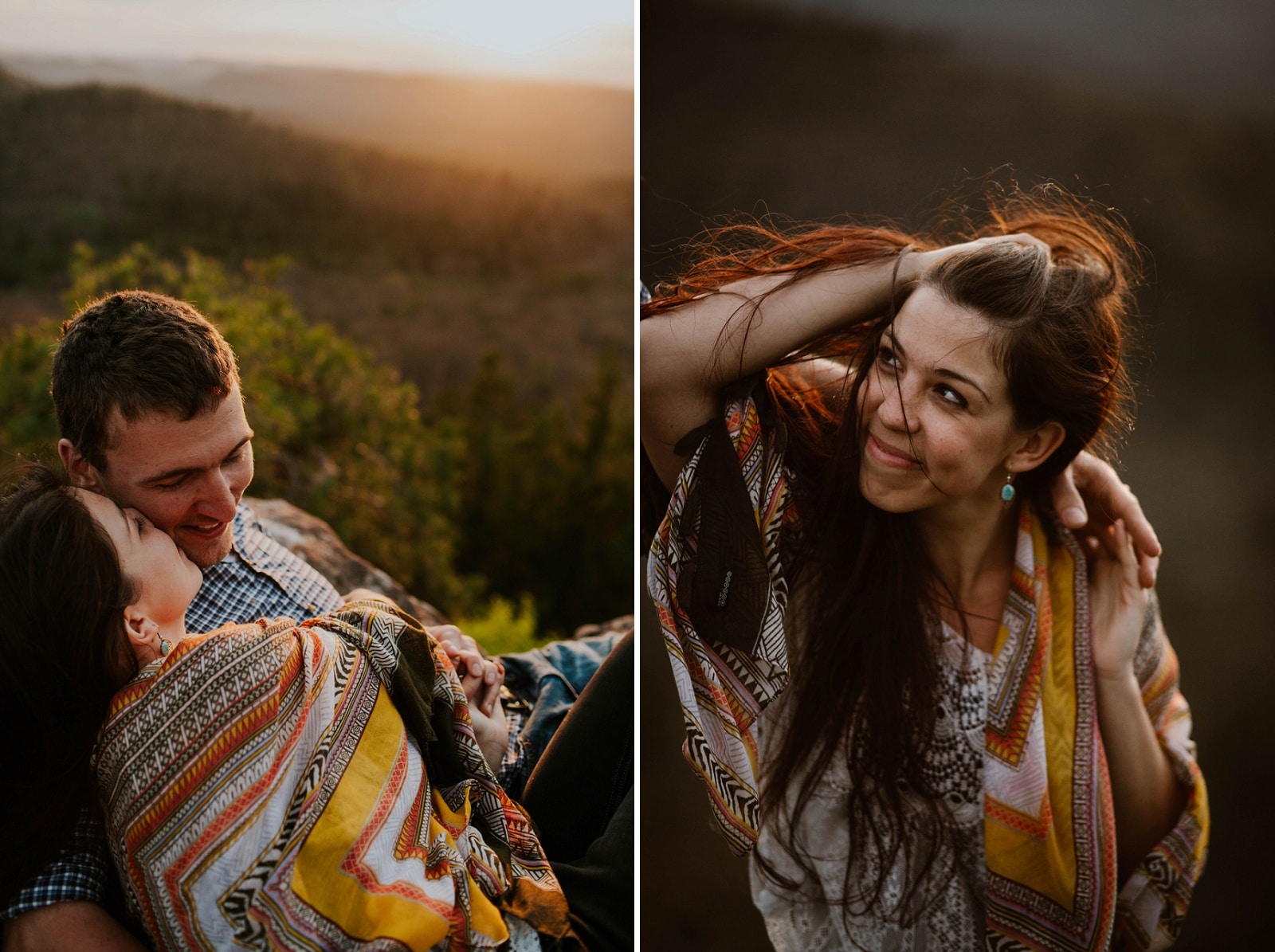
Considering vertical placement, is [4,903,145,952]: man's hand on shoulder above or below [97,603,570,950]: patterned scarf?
below

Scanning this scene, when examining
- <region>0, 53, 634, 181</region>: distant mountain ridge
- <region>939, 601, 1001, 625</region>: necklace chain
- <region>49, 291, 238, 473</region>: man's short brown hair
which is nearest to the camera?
<region>49, 291, 238, 473</region>: man's short brown hair

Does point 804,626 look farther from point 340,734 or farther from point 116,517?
point 116,517

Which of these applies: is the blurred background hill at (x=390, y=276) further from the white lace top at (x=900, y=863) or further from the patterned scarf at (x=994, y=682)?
the white lace top at (x=900, y=863)

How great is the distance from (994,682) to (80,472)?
1.26 m

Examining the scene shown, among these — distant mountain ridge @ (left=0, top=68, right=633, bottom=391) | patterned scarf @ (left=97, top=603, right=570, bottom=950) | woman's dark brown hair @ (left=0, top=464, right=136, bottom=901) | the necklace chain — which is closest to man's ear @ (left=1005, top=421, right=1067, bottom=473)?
the necklace chain

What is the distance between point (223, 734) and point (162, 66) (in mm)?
2486

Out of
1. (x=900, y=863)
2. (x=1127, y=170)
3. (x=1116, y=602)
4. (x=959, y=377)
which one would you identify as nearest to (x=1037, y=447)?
(x=959, y=377)

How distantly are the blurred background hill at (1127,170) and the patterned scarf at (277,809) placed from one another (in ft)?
1.55

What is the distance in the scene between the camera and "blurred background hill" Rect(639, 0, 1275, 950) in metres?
1.38

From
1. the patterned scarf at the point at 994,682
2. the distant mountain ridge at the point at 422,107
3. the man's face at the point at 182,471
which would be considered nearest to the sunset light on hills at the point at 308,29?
the distant mountain ridge at the point at 422,107

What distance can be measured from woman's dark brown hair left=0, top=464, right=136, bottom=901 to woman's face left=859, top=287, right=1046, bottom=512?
3.17 feet

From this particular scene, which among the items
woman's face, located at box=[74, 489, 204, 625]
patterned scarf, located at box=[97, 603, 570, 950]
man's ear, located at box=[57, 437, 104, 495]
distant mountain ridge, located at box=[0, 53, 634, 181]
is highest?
distant mountain ridge, located at box=[0, 53, 634, 181]

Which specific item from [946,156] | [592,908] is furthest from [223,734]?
[946,156]

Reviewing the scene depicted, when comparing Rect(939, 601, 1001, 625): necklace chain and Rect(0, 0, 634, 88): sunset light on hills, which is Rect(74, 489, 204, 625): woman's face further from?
Rect(0, 0, 634, 88): sunset light on hills
